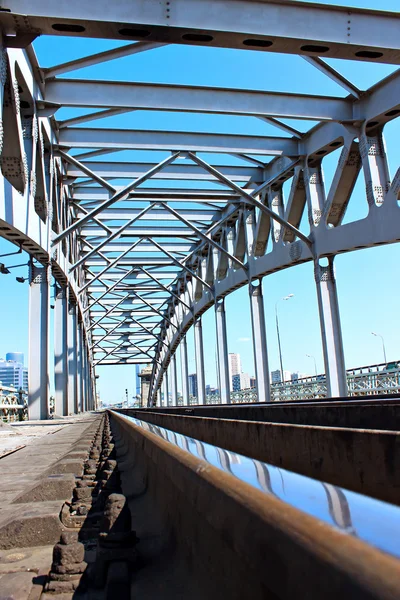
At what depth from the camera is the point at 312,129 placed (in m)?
18.0

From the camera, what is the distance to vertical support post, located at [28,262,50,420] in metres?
16.0

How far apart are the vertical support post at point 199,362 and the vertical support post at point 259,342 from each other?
8.08 metres

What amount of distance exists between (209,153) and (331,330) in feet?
26.3

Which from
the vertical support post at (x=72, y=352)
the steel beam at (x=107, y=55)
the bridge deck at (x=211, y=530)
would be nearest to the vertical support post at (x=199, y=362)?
the vertical support post at (x=72, y=352)

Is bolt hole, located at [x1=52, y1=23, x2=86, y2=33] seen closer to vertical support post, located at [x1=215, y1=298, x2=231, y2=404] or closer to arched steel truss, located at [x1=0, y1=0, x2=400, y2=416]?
arched steel truss, located at [x1=0, y1=0, x2=400, y2=416]

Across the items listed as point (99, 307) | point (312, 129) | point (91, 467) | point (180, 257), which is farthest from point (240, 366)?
point (91, 467)

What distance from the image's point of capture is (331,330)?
16.9 m

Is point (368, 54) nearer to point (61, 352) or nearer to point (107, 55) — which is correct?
point (107, 55)

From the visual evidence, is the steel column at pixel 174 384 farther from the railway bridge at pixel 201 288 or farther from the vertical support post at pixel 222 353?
the vertical support post at pixel 222 353

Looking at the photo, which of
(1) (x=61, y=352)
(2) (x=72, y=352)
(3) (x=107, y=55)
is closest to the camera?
(3) (x=107, y=55)

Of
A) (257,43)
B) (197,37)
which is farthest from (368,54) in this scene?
(197,37)

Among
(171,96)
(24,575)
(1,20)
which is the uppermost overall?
(171,96)

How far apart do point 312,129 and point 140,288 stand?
22861 mm

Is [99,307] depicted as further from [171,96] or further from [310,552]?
[310,552]
